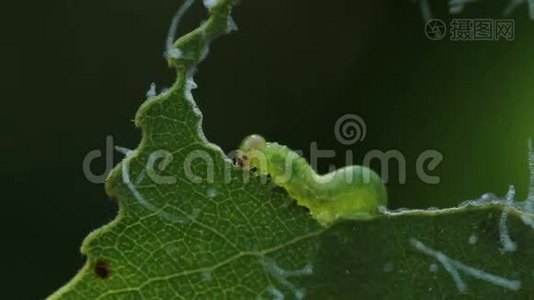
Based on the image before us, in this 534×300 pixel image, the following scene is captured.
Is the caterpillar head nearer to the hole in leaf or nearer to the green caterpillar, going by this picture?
the green caterpillar

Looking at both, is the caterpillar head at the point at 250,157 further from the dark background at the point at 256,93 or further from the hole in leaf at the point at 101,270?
the dark background at the point at 256,93

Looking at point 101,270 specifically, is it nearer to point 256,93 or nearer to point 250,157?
point 250,157

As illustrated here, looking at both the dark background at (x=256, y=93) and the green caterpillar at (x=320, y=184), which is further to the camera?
the dark background at (x=256, y=93)

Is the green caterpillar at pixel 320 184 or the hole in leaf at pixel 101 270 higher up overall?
the green caterpillar at pixel 320 184

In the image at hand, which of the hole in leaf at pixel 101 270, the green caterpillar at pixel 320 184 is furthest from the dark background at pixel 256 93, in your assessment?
the hole in leaf at pixel 101 270

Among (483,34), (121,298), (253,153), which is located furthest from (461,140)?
(121,298)

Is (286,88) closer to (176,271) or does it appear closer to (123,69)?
(123,69)

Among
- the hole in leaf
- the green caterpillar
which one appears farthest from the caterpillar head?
the hole in leaf
